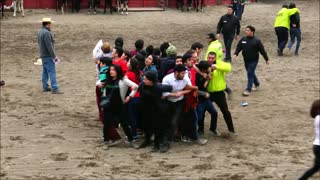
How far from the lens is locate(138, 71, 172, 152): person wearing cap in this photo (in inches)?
326

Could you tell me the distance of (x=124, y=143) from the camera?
8.95 meters

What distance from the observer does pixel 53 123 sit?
33.2ft

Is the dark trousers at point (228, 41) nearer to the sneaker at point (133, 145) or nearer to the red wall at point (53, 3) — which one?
the sneaker at point (133, 145)

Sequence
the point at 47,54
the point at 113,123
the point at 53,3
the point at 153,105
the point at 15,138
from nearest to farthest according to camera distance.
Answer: the point at 153,105 < the point at 113,123 < the point at 15,138 < the point at 47,54 < the point at 53,3

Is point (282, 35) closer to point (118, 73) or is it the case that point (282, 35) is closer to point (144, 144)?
point (144, 144)

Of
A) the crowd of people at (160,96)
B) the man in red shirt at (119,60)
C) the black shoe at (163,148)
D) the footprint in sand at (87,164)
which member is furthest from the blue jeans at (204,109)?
the footprint in sand at (87,164)

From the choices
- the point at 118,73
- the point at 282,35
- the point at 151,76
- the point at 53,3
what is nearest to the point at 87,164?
the point at 118,73

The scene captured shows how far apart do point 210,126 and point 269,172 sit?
81.0 inches

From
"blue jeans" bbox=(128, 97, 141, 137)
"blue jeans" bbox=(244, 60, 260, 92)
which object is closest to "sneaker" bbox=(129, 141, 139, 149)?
"blue jeans" bbox=(128, 97, 141, 137)

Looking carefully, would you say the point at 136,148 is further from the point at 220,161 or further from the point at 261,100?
A: the point at 261,100

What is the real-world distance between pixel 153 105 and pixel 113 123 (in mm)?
838

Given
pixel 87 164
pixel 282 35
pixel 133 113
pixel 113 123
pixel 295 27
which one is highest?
pixel 295 27

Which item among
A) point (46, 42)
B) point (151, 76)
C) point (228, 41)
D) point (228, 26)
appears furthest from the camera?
point (228, 41)

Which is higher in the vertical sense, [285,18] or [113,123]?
[285,18]
